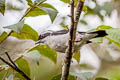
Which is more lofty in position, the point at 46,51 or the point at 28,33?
the point at 28,33

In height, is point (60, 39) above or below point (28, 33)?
below

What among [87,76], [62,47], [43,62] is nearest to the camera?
[87,76]

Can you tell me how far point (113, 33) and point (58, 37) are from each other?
1.09 meters

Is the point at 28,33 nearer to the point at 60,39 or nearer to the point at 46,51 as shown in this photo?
the point at 46,51

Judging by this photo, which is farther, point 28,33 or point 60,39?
point 60,39

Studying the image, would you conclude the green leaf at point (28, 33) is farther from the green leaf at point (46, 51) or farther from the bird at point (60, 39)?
the bird at point (60, 39)

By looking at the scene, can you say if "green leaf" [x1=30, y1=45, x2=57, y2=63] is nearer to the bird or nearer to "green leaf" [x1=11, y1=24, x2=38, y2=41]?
"green leaf" [x1=11, y1=24, x2=38, y2=41]

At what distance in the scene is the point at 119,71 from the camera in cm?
520

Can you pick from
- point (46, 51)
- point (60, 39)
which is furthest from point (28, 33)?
point (60, 39)

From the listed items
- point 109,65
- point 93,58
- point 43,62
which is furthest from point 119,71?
point 43,62

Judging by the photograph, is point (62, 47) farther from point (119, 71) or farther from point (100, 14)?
point (119, 71)

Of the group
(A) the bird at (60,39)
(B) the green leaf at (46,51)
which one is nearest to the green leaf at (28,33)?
(B) the green leaf at (46,51)

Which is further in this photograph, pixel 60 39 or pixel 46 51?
pixel 60 39

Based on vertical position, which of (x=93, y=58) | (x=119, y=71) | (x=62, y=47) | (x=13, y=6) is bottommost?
(x=119, y=71)
